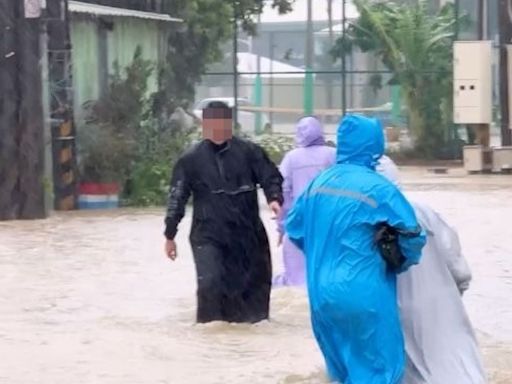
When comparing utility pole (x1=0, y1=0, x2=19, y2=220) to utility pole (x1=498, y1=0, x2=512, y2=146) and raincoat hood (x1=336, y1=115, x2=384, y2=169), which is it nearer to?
utility pole (x1=498, y1=0, x2=512, y2=146)

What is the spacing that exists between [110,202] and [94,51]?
117 inches

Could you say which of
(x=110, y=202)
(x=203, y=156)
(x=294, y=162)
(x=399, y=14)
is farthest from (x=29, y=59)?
(x=399, y=14)

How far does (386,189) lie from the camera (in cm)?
708

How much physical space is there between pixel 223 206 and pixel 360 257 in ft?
11.9

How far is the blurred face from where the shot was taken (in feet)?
34.4

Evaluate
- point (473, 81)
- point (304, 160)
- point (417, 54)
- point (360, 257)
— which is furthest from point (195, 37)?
point (360, 257)

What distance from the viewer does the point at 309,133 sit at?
12.4 m

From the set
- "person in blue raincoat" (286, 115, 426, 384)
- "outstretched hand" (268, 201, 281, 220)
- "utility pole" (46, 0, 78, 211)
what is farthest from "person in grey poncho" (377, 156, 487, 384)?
"utility pole" (46, 0, 78, 211)

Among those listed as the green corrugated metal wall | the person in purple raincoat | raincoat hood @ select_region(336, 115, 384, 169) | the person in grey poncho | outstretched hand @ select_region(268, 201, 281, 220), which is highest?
the green corrugated metal wall

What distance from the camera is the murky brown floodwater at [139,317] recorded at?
954 centimetres

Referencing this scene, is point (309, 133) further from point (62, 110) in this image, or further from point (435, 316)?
point (62, 110)

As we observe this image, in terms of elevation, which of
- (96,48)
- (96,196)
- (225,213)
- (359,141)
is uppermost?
(96,48)

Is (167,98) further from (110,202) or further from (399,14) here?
(399,14)

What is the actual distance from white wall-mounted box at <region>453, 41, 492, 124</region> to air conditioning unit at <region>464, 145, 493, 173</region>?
1.68 feet
